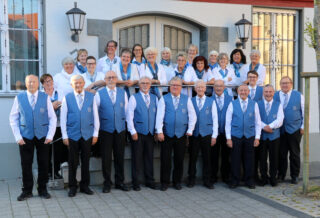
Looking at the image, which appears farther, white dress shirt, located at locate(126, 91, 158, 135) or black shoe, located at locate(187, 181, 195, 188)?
black shoe, located at locate(187, 181, 195, 188)

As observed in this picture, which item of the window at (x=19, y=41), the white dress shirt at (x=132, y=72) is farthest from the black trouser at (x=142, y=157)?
the window at (x=19, y=41)

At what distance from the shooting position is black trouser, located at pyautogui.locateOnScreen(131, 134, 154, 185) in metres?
6.48

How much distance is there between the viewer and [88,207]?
553 centimetres

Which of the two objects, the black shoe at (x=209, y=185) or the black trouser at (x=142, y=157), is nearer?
the black trouser at (x=142, y=157)

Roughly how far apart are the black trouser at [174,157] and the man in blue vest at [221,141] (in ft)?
2.12

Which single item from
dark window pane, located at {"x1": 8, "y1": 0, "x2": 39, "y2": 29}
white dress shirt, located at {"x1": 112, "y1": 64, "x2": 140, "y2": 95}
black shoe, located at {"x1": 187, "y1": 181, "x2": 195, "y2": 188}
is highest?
dark window pane, located at {"x1": 8, "y1": 0, "x2": 39, "y2": 29}

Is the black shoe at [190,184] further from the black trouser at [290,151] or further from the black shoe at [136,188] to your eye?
the black trouser at [290,151]

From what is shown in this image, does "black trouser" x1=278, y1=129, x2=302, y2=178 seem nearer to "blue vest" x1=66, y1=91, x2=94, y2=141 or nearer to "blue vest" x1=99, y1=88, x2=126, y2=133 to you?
"blue vest" x1=99, y1=88, x2=126, y2=133

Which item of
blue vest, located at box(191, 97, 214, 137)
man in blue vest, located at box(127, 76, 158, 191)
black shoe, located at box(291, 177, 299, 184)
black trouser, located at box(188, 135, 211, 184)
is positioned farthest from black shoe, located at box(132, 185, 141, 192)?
black shoe, located at box(291, 177, 299, 184)

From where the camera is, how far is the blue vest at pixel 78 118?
5.95m

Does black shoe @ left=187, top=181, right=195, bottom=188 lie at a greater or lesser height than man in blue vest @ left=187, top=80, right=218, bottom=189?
lesser

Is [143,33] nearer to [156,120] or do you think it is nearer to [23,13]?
[23,13]

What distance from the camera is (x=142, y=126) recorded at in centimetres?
640

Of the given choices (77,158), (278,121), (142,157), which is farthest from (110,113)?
(278,121)
